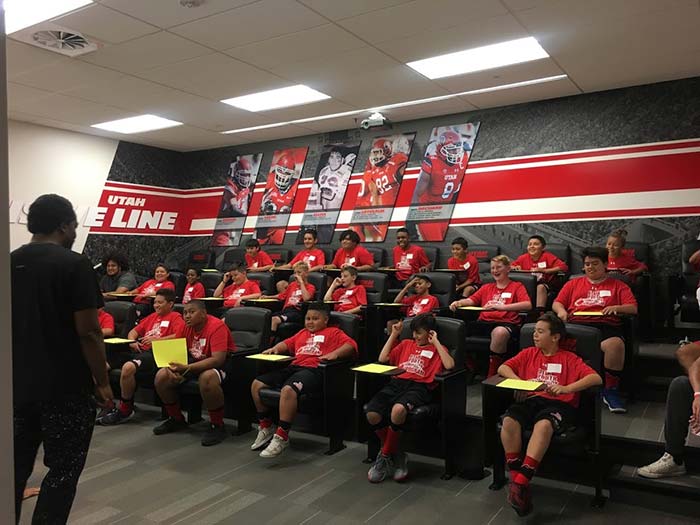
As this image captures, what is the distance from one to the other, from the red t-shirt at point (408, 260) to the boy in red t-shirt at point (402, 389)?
261 centimetres

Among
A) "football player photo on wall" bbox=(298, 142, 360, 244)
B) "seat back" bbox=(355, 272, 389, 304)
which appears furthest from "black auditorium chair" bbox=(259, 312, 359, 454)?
"football player photo on wall" bbox=(298, 142, 360, 244)

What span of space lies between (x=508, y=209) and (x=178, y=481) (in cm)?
499

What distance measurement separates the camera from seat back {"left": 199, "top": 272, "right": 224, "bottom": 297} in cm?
742

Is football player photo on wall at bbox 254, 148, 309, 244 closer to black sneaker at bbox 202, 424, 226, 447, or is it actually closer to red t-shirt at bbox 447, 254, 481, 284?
red t-shirt at bbox 447, 254, 481, 284

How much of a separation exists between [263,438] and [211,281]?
3671 mm

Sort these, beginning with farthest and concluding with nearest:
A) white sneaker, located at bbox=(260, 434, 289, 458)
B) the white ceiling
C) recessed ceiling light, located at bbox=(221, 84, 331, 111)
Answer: recessed ceiling light, located at bbox=(221, 84, 331, 111), the white ceiling, white sneaker, located at bbox=(260, 434, 289, 458)

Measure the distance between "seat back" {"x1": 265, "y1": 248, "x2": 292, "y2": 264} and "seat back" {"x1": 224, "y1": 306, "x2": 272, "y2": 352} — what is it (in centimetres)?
319

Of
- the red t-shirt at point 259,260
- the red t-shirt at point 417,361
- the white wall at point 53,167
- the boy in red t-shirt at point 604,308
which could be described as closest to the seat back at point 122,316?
the white wall at point 53,167

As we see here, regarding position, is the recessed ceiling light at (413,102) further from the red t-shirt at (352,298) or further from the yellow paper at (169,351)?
the yellow paper at (169,351)

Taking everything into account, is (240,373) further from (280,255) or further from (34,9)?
(280,255)

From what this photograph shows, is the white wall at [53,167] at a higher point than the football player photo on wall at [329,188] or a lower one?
lower

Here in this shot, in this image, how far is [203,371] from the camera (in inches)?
176

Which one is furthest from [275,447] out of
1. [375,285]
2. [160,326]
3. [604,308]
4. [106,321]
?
[604,308]

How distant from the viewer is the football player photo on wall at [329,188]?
27.2ft
